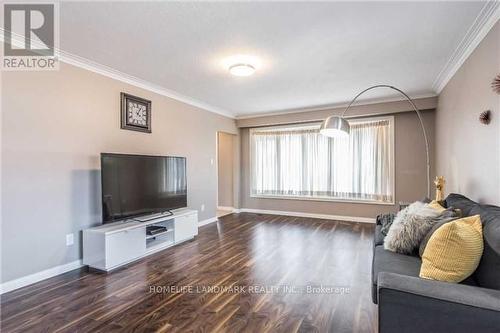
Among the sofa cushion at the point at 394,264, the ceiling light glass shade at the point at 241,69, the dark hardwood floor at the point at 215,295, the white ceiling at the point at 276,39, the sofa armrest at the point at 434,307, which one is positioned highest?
the white ceiling at the point at 276,39

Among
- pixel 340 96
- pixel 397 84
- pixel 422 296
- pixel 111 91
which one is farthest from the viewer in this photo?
pixel 340 96

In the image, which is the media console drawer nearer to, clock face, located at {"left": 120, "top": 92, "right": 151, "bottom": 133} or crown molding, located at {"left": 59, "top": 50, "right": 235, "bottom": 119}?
clock face, located at {"left": 120, "top": 92, "right": 151, "bottom": 133}

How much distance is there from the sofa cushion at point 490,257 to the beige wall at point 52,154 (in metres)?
3.71

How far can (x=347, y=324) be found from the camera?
193cm

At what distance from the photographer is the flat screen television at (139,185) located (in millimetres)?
3047

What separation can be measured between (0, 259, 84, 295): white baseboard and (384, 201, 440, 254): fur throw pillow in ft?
11.0

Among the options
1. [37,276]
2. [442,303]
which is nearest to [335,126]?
[442,303]

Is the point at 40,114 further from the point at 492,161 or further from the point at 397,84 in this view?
the point at 397,84

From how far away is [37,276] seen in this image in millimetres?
2668

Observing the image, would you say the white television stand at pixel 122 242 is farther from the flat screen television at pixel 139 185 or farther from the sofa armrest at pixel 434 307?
the sofa armrest at pixel 434 307

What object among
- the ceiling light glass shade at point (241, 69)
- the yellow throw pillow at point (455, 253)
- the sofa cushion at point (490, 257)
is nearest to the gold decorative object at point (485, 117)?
the sofa cushion at point (490, 257)

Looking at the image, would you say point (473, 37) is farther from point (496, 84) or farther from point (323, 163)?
point (323, 163)

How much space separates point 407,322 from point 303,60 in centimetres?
273

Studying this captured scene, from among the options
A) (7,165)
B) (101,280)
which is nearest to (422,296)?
(101,280)
